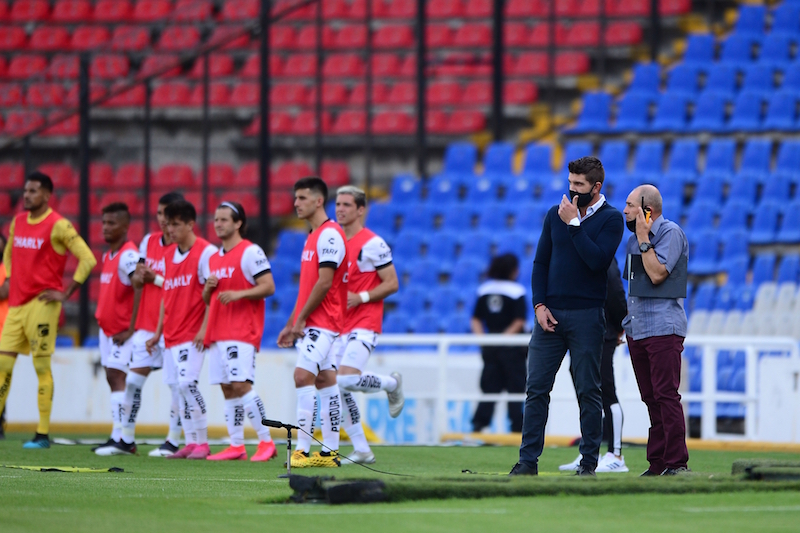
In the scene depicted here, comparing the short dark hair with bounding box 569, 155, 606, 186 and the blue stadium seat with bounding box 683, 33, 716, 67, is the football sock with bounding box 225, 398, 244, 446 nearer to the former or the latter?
the short dark hair with bounding box 569, 155, 606, 186

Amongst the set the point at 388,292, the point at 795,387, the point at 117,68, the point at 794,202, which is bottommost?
the point at 795,387

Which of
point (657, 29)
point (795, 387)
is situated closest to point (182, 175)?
point (657, 29)

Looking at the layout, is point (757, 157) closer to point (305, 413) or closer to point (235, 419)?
point (235, 419)

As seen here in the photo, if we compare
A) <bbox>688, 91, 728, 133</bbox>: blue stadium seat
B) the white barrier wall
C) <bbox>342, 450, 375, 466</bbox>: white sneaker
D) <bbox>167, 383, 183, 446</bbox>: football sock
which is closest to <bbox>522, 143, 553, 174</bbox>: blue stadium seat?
<bbox>688, 91, 728, 133</bbox>: blue stadium seat

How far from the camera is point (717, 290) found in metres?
16.4

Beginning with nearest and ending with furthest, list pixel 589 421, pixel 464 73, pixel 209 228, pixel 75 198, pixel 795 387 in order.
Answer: pixel 589 421, pixel 795 387, pixel 209 228, pixel 75 198, pixel 464 73

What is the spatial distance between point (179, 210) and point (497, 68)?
10.1 meters

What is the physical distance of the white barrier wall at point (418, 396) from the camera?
13.0 metres

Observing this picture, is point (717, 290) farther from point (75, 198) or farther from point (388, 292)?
point (75, 198)

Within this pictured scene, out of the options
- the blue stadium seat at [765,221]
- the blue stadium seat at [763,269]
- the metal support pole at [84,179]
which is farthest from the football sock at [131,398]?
the blue stadium seat at [765,221]

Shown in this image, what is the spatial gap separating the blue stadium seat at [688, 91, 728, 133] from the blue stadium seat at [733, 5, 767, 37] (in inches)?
75.1

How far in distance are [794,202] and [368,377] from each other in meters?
9.52

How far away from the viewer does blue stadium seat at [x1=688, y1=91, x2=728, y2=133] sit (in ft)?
62.3

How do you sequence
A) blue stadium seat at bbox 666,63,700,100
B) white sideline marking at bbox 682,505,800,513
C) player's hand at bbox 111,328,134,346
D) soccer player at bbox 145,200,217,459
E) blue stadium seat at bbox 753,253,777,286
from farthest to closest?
1. blue stadium seat at bbox 666,63,700,100
2. blue stadium seat at bbox 753,253,777,286
3. player's hand at bbox 111,328,134,346
4. soccer player at bbox 145,200,217,459
5. white sideline marking at bbox 682,505,800,513
